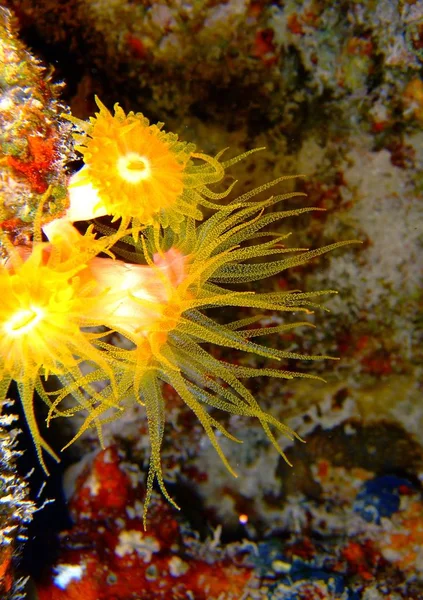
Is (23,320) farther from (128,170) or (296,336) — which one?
(296,336)

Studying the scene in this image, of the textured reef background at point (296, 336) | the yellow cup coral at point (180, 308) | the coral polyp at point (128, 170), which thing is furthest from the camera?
the textured reef background at point (296, 336)

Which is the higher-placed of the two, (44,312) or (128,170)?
(128,170)

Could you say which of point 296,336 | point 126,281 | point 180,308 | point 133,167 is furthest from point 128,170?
point 296,336

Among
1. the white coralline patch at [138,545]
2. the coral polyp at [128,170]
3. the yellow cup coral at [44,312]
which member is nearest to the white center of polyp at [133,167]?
the coral polyp at [128,170]

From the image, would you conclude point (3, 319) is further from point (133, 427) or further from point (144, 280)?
point (133, 427)

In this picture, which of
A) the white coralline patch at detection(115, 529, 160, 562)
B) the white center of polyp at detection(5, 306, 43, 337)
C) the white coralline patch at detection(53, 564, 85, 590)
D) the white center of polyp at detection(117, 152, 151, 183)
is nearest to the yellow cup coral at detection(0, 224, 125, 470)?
the white center of polyp at detection(5, 306, 43, 337)

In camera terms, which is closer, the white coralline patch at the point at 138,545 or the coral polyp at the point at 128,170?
the coral polyp at the point at 128,170

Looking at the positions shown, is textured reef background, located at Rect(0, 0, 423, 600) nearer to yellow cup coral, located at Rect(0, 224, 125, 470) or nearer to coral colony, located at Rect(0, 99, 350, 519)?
coral colony, located at Rect(0, 99, 350, 519)

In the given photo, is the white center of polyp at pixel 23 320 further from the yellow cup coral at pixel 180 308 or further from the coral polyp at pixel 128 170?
the coral polyp at pixel 128 170
